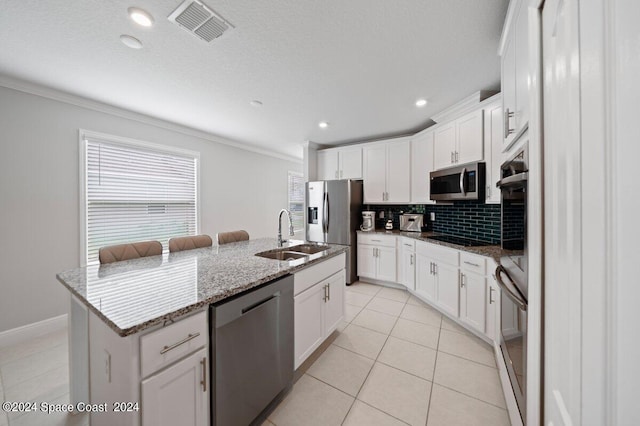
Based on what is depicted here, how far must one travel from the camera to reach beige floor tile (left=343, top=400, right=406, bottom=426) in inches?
54.3

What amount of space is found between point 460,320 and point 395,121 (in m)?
2.72

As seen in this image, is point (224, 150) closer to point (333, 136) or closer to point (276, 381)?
point (333, 136)

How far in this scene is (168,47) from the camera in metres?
1.74

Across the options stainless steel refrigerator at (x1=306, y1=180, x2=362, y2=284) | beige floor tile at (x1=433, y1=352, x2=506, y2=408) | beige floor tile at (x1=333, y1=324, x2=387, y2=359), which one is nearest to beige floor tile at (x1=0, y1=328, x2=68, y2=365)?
beige floor tile at (x1=333, y1=324, x2=387, y2=359)

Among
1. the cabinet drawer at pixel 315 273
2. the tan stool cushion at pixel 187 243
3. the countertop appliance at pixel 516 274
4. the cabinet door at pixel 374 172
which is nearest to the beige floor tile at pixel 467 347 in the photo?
the countertop appliance at pixel 516 274

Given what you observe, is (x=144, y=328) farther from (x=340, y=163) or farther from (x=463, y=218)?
(x=340, y=163)

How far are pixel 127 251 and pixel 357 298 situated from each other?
107 inches

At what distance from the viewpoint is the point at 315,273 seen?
1.82 m

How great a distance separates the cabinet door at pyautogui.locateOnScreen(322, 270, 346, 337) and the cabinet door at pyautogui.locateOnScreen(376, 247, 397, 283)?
4.96 feet

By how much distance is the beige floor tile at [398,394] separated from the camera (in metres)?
1.45

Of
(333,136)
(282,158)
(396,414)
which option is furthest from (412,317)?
(282,158)

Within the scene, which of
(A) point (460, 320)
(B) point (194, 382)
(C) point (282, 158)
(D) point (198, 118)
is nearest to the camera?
(B) point (194, 382)

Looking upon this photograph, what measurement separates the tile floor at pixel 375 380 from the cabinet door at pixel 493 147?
1.51m

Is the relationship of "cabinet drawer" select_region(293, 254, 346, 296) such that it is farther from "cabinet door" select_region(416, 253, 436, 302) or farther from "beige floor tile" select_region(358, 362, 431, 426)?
"cabinet door" select_region(416, 253, 436, 302)
